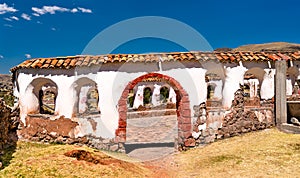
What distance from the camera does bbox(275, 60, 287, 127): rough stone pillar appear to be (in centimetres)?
1149

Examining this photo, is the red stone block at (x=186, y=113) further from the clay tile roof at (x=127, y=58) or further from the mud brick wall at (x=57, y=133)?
the mud brick wall at (x=57, y=133)

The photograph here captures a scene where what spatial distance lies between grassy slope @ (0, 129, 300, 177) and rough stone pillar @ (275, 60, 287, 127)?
111 cm

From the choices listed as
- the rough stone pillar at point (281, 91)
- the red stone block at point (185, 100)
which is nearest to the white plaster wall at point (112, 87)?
the red stone block at point (185, 100)

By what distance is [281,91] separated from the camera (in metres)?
11.6

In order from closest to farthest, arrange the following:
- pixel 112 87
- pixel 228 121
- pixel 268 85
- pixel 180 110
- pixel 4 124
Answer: pixel 4 124 < pixel 112 87 < pixel 180 110 < pixel 228 121 < pixel 268 85

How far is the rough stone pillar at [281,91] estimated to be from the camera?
11492 millimetres

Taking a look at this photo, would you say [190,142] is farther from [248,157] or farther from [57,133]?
[57,133]

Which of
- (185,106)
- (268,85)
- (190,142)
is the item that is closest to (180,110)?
(185,106)

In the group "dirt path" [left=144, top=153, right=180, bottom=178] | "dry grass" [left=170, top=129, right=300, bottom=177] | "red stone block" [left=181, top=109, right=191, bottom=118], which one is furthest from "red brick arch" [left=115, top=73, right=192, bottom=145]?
"dirt path" [left=144, top=153, right=180, bottom=178]

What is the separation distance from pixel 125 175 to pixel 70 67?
506 cm

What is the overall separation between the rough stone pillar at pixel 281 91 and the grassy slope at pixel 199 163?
1.11 m

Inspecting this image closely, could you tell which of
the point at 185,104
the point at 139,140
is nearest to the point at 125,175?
the point at 185,104

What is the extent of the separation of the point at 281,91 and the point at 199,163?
499 centimetres

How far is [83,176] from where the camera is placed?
22.9ft
